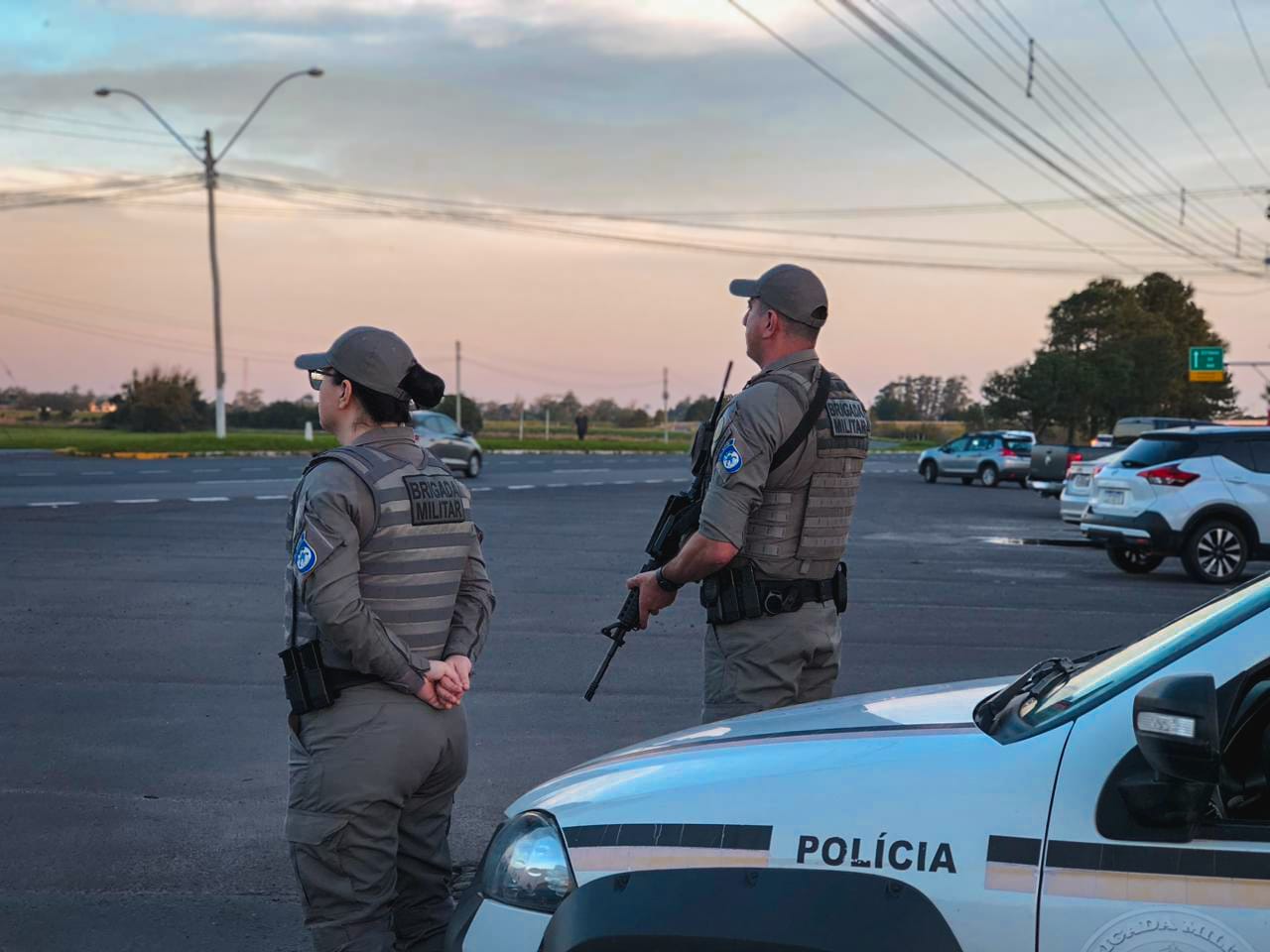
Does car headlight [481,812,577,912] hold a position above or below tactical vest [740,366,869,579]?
below

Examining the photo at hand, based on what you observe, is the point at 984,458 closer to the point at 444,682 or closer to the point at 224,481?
the point at 224,481

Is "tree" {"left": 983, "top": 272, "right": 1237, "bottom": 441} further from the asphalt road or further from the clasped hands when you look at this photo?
the clasped hands

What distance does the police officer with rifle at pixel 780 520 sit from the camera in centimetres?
413

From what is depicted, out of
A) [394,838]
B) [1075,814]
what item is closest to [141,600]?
[394,838]

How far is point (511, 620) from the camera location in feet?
36.4

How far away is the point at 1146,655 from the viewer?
2.81m

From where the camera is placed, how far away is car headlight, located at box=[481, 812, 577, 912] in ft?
8.88

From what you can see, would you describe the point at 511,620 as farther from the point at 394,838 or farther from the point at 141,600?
the point at 394,838

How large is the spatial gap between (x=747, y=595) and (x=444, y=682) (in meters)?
0.98

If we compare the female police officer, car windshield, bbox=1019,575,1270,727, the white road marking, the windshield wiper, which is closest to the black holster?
the female police officer

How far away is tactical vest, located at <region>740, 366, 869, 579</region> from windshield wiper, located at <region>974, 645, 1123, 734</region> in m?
0.98

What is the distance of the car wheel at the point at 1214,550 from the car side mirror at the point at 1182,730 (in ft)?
44.9

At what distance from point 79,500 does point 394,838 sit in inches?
762

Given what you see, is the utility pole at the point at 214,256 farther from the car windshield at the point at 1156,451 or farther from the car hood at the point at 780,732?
the car hood at the point at 780,732
